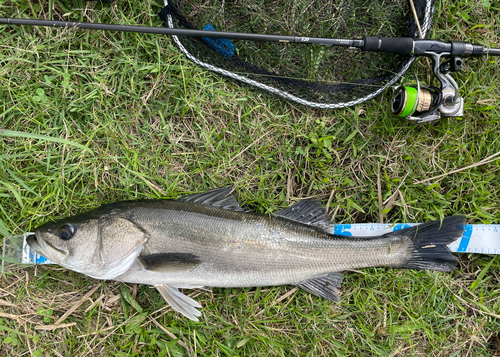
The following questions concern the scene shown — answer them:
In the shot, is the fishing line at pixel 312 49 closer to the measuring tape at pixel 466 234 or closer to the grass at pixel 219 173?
the grass at pixel 219 173

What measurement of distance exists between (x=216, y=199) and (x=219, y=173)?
1.22ft

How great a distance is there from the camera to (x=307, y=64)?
3357 millimetres

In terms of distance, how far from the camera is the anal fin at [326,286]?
10.2 ft

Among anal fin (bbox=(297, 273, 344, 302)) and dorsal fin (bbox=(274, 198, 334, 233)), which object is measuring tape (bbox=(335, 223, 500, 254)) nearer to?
dorsal fin (bbox=(274, 198, 334, 233))

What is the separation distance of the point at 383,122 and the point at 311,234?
138 centimetres

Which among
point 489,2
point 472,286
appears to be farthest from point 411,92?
point 472,286

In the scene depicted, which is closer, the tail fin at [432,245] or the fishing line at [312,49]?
the tail fin at [432,245]

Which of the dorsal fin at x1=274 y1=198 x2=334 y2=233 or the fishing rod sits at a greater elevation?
the fishing rod

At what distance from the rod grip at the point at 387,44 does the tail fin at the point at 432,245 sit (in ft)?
5.33

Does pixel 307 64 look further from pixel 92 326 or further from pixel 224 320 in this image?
pixel 92 326

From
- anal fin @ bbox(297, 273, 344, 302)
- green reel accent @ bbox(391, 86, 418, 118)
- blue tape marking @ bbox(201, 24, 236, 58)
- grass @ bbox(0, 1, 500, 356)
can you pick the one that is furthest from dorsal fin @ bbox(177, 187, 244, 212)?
green reel accent @ bbox(391, 86, 418, 118)

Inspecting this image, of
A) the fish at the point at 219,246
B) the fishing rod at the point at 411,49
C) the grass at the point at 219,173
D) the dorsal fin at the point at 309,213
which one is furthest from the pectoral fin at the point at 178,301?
the fishing rod at the point at 411,49

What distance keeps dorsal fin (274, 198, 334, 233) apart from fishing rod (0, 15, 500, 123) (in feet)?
3.89

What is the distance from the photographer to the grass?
315 cm
